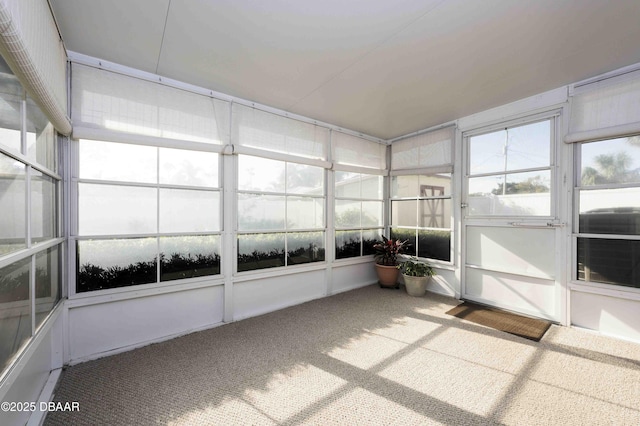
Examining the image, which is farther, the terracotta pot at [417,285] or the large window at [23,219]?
the terracotta pot at [417,285]

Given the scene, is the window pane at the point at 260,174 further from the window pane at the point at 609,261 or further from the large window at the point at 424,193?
the window pane at the point at 609,261

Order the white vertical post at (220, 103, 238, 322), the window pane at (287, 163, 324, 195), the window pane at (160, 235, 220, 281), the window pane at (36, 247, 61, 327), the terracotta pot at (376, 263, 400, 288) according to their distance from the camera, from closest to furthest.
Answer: the window pane at (36, 247, 61, 327)
the window pane at (160, 235, 220, 281)
the white vertical post at (220, 103, 238, 322)
the window pane at (287, 163, 324, 195)
the terracotta pot at (376, 263, 400, 288)

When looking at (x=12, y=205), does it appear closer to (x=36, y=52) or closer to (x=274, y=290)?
(x=36, y=52)

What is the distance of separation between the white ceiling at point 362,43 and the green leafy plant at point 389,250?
7.65 feet

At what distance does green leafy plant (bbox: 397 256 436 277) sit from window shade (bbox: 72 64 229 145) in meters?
3.32

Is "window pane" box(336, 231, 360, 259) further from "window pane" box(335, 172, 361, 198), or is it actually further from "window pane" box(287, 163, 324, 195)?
"window pane" box(287, 163, 324, 195)

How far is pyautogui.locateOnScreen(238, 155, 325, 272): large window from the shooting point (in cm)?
329

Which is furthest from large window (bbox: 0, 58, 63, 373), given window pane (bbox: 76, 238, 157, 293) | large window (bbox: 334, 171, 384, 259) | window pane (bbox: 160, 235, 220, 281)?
large window (bbox: 334, 171, 384, 259)

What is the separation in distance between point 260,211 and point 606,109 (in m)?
4.00

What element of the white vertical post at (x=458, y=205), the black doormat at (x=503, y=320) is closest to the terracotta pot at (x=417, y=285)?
the white vertical post at (x=458, y=205)

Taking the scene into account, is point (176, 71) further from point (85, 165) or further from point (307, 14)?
point (307, 14)

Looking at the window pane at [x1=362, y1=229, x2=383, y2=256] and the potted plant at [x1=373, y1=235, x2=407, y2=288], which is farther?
the window pane at [x1=362, y1=229, x2=383, y2=256]

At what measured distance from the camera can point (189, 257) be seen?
287 cm

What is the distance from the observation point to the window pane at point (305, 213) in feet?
12.2
